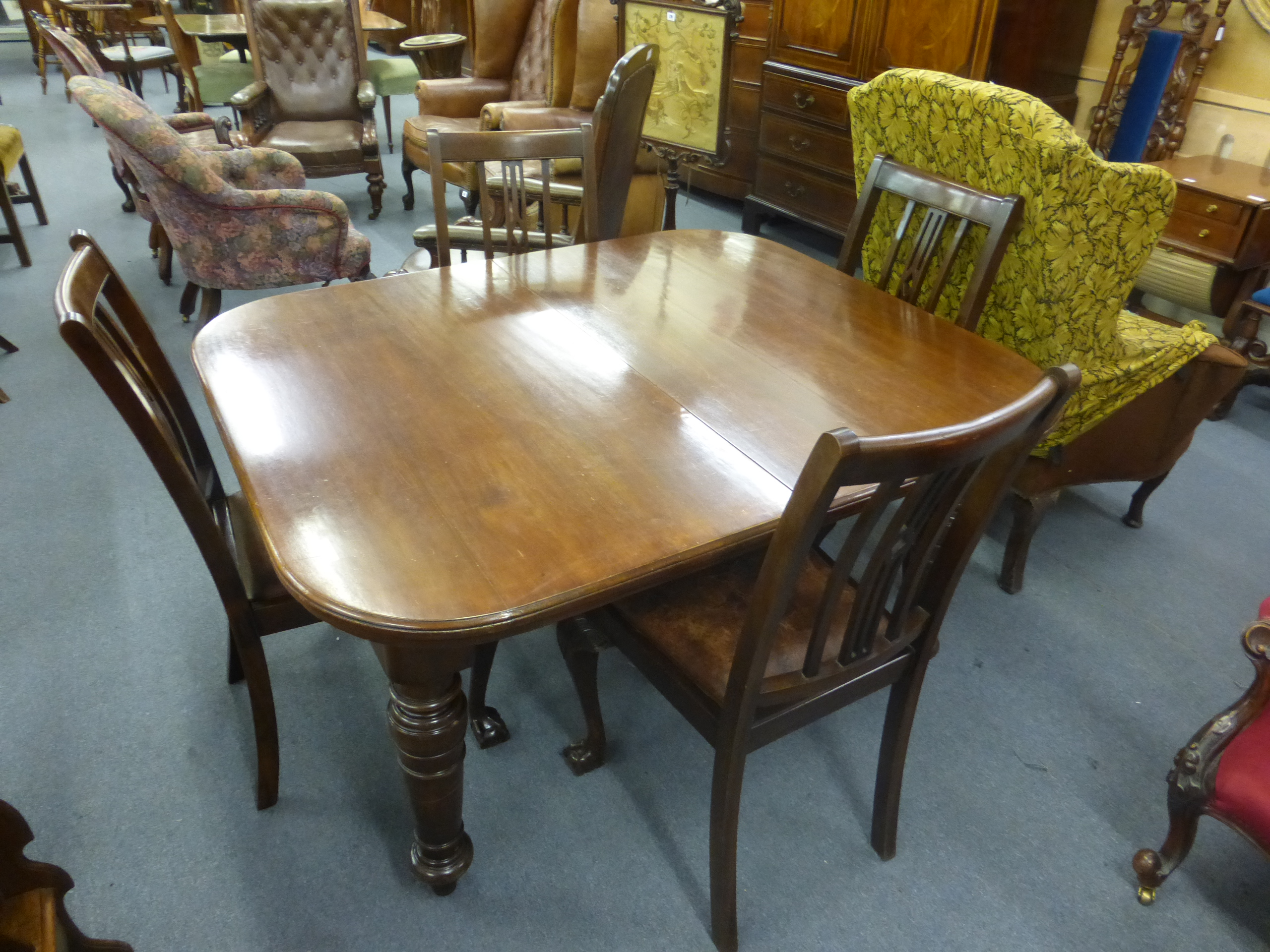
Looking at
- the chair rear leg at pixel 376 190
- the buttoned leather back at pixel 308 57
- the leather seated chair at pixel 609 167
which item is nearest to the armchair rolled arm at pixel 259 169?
the leather seated chair at pixel 609 167

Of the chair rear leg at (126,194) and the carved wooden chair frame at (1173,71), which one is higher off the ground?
the carved wooden chair frame at (1173,71)

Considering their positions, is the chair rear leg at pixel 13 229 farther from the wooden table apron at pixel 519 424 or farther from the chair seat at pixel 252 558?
the chair seat at pixel 252 558

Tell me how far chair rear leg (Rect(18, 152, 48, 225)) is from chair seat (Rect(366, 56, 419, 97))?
74.6 inches

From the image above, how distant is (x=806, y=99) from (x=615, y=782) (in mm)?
2978

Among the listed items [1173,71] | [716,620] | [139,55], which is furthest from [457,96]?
[716,620]

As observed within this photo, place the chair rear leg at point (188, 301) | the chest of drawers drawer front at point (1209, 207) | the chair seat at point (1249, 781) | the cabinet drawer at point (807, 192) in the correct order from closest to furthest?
1. the chair seat at point (1249, 781)
2. the chest of drawers drawer front at point (1209, 207)
3. the chair rear leg at point (188, 301)
4. the cabinet drawer at point (807, 192)

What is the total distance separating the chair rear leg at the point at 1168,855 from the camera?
1.34 meters

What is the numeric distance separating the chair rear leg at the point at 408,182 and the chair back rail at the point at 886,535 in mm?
3637

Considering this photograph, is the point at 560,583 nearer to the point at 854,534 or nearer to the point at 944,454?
the point at 854,534

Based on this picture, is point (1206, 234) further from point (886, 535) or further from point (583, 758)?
point (583, 758)

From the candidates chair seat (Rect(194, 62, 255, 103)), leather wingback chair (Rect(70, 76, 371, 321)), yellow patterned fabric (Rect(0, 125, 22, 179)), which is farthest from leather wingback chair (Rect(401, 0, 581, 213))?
yellow patterned fabric (Rect(0, 125, 22, 179))

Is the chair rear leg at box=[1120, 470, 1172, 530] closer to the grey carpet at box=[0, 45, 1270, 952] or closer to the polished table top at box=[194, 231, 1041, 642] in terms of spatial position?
the grey carpet at box=[0, 45, 1270, 952]

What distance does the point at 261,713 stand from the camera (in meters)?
1.42

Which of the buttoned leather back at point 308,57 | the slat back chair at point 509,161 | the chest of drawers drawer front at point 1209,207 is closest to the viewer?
the slat back chair at point 509,161
